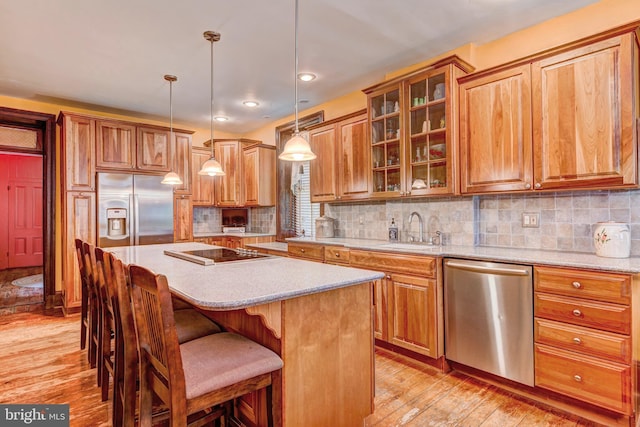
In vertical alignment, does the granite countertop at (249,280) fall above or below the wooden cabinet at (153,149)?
below

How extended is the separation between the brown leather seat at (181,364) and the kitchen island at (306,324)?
12 centimetres

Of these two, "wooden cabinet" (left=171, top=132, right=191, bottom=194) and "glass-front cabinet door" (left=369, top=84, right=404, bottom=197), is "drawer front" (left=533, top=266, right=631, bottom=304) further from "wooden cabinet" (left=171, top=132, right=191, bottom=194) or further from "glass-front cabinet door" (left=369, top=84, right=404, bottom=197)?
"wooden cabinet" (left=171, top=132, right=191, bottom=194)

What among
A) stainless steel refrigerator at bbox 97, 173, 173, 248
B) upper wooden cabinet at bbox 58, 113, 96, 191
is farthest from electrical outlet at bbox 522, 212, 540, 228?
upper wooden cabinet at bbox 58, 113, 96, 191

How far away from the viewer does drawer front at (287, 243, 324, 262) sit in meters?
3.68

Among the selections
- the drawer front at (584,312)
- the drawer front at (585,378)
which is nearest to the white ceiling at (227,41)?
the drawer front at (584,312)

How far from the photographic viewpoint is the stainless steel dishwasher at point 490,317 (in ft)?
7.36

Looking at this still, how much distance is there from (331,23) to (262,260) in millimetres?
1906

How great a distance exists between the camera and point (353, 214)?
164 inches

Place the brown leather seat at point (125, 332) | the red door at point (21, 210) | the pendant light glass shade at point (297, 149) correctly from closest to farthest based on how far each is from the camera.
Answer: the brown leather seat at point (125, 332)
the pendant light glass shade at point (297, 149)
the red door at point (21, 210)

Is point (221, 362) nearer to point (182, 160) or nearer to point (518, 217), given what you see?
point (518, 217)

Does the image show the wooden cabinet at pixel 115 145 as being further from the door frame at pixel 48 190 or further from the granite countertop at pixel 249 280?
the granite countertop at pixel 249 280

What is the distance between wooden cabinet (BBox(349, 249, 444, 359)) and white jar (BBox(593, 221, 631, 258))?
1.04 meters

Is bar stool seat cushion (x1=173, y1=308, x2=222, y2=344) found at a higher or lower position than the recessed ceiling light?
lower

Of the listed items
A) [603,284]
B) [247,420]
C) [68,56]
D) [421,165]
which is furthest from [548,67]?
[68,56]
